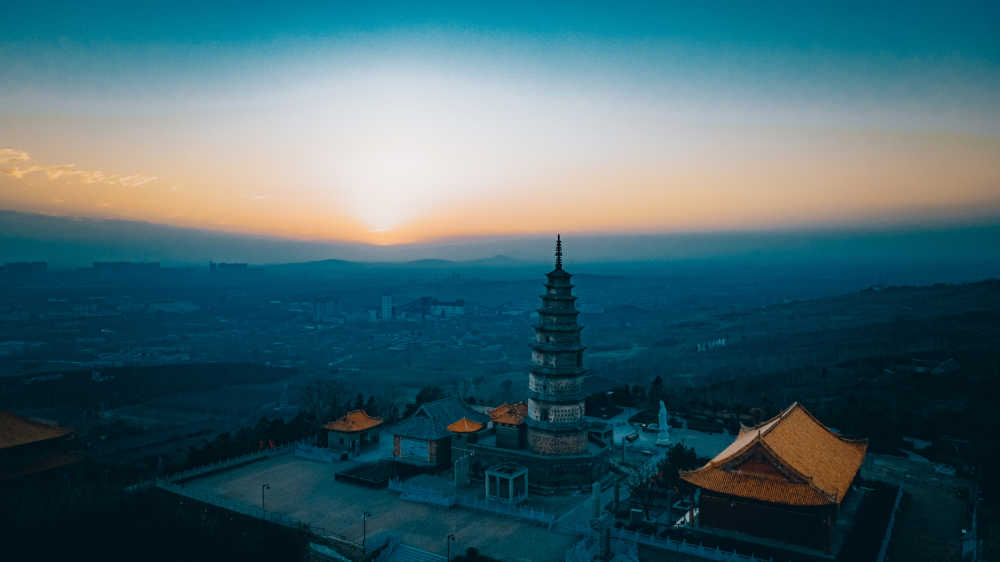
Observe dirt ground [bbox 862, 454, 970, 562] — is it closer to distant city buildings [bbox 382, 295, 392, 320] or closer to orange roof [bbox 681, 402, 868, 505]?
orange roof [bbox 681, 402, 868, 505]

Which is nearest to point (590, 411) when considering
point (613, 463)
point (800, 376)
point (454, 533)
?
point (613, 463)

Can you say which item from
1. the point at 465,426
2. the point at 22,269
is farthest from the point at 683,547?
the point at 22,269

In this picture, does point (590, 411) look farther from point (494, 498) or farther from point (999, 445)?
point (999, 445)

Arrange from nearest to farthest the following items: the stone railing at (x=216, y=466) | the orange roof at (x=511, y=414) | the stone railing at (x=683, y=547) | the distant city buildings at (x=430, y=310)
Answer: the stone railing at (x=683, y=547), the stone railing at (x=216, y=466), the orange roof at (x=511, y=414), the distant city buildings at (x=430, y=310)

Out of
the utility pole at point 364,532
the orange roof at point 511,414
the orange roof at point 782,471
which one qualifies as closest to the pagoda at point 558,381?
the orange roof at point 511,414

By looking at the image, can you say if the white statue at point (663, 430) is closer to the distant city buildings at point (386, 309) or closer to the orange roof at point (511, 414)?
the orange roof at point (511, 414)

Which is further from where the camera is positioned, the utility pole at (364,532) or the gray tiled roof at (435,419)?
the gray tiled roof at (435,419)
